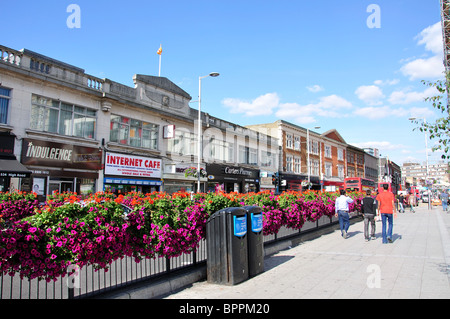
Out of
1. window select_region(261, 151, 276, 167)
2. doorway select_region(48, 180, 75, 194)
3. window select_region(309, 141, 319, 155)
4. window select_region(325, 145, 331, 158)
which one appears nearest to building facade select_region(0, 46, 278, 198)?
doorway select_region(48, 180, 75, 194)

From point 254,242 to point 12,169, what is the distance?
41.7ft

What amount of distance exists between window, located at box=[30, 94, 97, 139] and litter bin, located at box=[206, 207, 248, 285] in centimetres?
1428

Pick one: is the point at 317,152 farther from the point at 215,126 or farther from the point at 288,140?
the point at 215,126

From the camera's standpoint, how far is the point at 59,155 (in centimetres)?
1683

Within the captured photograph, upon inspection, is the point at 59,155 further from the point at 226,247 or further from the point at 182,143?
the point at 226,247

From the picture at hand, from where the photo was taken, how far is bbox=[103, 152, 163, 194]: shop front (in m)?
19.3

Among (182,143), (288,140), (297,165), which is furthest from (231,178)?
(297,165)

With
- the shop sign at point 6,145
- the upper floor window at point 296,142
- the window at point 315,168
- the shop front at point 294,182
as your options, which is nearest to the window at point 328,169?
the window at point 315,168

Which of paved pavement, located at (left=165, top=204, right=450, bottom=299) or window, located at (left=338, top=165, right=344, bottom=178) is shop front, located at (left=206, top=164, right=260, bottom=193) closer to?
paved pavement, located at (left=165, top=204, right=450, bottom=299)

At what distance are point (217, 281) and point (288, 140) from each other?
39.1m

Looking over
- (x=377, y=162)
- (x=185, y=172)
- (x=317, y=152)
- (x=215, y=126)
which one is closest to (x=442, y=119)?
(x=185, y=172)

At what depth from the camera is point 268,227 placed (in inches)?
327

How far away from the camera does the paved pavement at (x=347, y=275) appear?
5152mm
